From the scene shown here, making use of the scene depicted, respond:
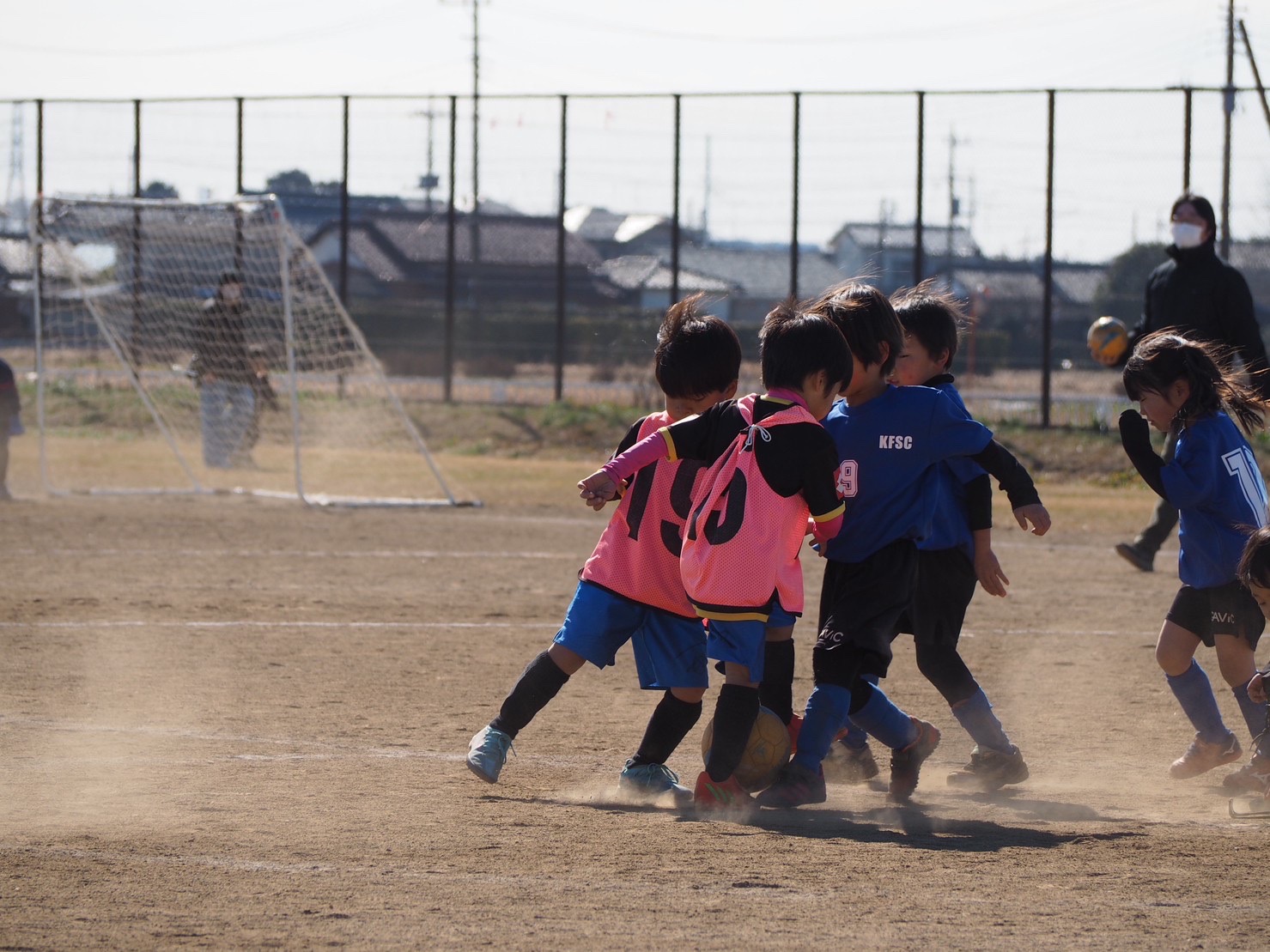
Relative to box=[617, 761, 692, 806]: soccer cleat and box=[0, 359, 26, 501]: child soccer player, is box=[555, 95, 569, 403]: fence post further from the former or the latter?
box=[617, 761, 692, 806]: soccer cleat

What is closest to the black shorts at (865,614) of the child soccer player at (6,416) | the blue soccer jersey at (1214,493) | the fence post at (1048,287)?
Result: the blue soccer jersey at (1214,493)

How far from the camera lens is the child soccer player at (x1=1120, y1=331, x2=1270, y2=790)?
483cm

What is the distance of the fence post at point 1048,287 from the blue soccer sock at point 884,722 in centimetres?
1658

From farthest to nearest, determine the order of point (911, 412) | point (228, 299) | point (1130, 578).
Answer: point (228, 299), point (1130, 578), point (911, 412)

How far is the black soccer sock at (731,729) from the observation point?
433 centimetres

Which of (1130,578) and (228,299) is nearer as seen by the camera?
(1130,578)

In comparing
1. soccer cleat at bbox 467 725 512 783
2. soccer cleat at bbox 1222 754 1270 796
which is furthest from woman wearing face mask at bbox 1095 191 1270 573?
soccer cleat at bbox 467 725 512 783

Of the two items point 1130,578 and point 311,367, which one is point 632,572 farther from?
point 311,367

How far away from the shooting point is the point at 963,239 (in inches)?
885

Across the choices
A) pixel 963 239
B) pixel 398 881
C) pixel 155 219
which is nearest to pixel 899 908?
pixel 398 881

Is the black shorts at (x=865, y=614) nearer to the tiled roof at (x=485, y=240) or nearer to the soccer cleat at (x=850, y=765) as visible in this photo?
the soccer cleat at (x=850, y=765)

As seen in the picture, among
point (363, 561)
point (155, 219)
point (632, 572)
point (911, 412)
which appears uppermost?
point (155, 219)

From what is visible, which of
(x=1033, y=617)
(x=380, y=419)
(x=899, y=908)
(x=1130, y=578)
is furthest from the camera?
(x=380, y=419)

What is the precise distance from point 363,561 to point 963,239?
14337 millimetres
